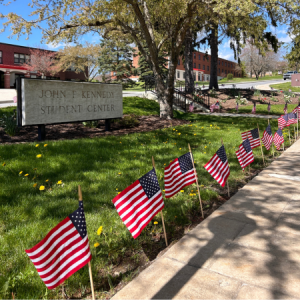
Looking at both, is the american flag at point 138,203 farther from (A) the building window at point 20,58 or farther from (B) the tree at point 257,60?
(B) the tree at point 257,60

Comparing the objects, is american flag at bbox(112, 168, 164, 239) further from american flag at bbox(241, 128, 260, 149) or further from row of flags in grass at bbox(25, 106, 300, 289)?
american flag at bbox(241, 128, 260, 149)

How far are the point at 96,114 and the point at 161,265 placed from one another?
312 inches

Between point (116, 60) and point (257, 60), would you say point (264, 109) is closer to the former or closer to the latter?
point (116, 60)

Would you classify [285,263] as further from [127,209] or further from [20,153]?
[20,153]

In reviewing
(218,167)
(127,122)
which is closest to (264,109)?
(127,122)

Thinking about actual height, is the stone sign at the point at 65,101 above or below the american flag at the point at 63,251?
above

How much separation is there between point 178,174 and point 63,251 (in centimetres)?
216

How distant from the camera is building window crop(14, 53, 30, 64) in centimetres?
4745

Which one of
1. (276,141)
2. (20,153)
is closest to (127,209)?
(20,153)

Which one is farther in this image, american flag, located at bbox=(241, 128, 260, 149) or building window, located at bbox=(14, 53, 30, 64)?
building window, located at bbox=(14, 53, 30, 64)

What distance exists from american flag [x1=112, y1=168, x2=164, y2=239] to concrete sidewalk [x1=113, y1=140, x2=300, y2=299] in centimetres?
46

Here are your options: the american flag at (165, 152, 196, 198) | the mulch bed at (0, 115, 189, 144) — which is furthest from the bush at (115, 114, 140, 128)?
the american flag at (165, 152, 196, 198)

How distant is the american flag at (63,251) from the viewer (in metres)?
2.38

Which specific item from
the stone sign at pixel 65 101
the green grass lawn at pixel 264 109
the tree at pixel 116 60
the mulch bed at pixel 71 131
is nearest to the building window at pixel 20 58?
the tree at pixel 116 60
